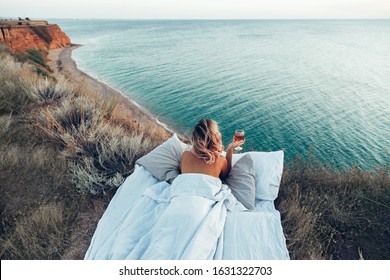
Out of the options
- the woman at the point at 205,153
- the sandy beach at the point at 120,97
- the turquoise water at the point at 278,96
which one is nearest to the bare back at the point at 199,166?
the woman at the point at 205,153

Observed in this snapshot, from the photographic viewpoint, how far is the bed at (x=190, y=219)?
269cm

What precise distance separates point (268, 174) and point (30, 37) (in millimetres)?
30099

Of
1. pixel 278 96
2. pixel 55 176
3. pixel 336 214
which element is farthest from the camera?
pixel 278 96

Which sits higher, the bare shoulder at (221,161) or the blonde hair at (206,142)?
the blonde hair at (206,142)

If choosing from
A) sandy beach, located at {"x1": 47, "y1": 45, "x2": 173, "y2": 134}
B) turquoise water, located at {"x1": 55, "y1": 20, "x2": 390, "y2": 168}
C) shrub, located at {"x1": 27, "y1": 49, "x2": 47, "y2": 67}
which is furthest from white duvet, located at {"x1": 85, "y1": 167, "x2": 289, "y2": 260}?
shrub, located at {"x1": 27, "y1": 49, "x2": 47, "y2": 67}

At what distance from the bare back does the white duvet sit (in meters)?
0.13

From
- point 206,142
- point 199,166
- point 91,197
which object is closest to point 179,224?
point 199,166

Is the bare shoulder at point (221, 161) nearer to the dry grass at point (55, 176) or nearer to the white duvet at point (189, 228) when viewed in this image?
the white duvet at point (189, 228)

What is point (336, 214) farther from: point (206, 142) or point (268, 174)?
point (206, 142)

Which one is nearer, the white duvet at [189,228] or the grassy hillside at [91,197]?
the white duvet at [189,228]

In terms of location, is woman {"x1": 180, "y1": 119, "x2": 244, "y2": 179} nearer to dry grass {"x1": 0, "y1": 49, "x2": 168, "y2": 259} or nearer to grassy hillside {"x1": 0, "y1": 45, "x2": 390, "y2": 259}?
grassy hillside {"x1": 0, "y1": 45, "x2": 390, "y2": 259}

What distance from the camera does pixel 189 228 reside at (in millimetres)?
2676

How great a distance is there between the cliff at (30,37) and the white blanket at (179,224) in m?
21.2
